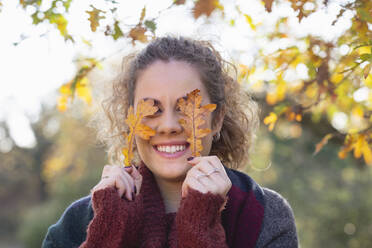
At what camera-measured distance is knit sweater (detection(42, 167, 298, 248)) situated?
1645mm

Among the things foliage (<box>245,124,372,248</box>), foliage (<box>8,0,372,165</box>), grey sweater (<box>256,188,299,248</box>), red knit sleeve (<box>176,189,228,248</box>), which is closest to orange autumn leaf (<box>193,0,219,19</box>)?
foliage (<box>8,0,372,165</box>)

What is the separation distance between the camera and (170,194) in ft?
6.77

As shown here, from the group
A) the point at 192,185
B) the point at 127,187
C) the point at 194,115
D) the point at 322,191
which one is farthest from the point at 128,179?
the point at 322,191

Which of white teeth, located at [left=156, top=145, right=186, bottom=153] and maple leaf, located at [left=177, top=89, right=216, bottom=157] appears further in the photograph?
white teeth, located at [left=156, top=145, right=186, bottom=153]

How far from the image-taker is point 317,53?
2303mm

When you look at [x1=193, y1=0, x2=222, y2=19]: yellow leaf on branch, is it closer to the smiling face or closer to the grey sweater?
the smiling face

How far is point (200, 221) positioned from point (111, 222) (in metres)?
0.37

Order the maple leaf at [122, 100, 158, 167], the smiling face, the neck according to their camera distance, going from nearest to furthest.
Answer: the maple leaf at [122, 100, 158, 167] < the smiling face < the neck

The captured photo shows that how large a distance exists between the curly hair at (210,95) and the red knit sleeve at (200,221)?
0.60m

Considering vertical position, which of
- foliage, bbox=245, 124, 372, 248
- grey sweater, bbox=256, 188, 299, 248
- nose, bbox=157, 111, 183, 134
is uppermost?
nose, bbox=157, 111, 183, 134

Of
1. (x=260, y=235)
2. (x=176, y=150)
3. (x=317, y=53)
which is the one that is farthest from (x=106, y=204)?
(x=317, y=53)

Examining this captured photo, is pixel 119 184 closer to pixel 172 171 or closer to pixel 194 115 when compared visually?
pixel 172 171

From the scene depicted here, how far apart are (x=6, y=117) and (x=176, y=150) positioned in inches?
772

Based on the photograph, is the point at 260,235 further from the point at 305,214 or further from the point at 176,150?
the point at 305,214
